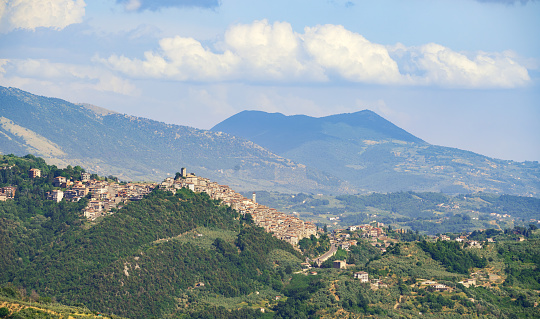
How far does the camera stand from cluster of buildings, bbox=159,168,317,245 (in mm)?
170625

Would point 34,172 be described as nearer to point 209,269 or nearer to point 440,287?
point 209,269

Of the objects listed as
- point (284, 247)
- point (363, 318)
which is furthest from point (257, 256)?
point (363, 318)

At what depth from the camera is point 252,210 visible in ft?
595

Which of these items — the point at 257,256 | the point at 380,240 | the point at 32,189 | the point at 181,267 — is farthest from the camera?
the point at 380,240

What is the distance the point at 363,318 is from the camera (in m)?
117

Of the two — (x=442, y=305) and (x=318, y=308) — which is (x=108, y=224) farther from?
(x=442, y=305)

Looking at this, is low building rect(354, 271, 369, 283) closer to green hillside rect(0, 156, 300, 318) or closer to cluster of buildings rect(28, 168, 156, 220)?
green hillside rect(0, 156, 300, 318)

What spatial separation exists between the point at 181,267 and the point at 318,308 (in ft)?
85.7

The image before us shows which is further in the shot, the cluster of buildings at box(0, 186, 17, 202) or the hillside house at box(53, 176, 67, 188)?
the hillside house at box(53, 176, 67, 188)

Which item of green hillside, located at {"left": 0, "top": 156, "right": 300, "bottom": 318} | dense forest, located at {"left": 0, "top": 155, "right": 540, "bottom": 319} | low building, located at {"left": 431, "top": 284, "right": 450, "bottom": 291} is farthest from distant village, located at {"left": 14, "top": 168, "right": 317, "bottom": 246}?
low building, located at {"left": 431, "top": 284, "right": 450, "bottom": 291}

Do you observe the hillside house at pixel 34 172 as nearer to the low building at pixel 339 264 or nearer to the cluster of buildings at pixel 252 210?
the cluster of buildings at pixel 252 210

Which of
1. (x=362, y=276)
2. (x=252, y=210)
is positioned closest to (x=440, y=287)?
(x=362, y=276)

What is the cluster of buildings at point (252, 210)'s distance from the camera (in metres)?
171

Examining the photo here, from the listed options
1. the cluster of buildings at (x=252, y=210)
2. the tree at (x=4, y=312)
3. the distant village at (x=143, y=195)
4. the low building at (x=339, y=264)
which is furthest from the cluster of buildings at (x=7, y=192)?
the tree at (x=4, y=312)
